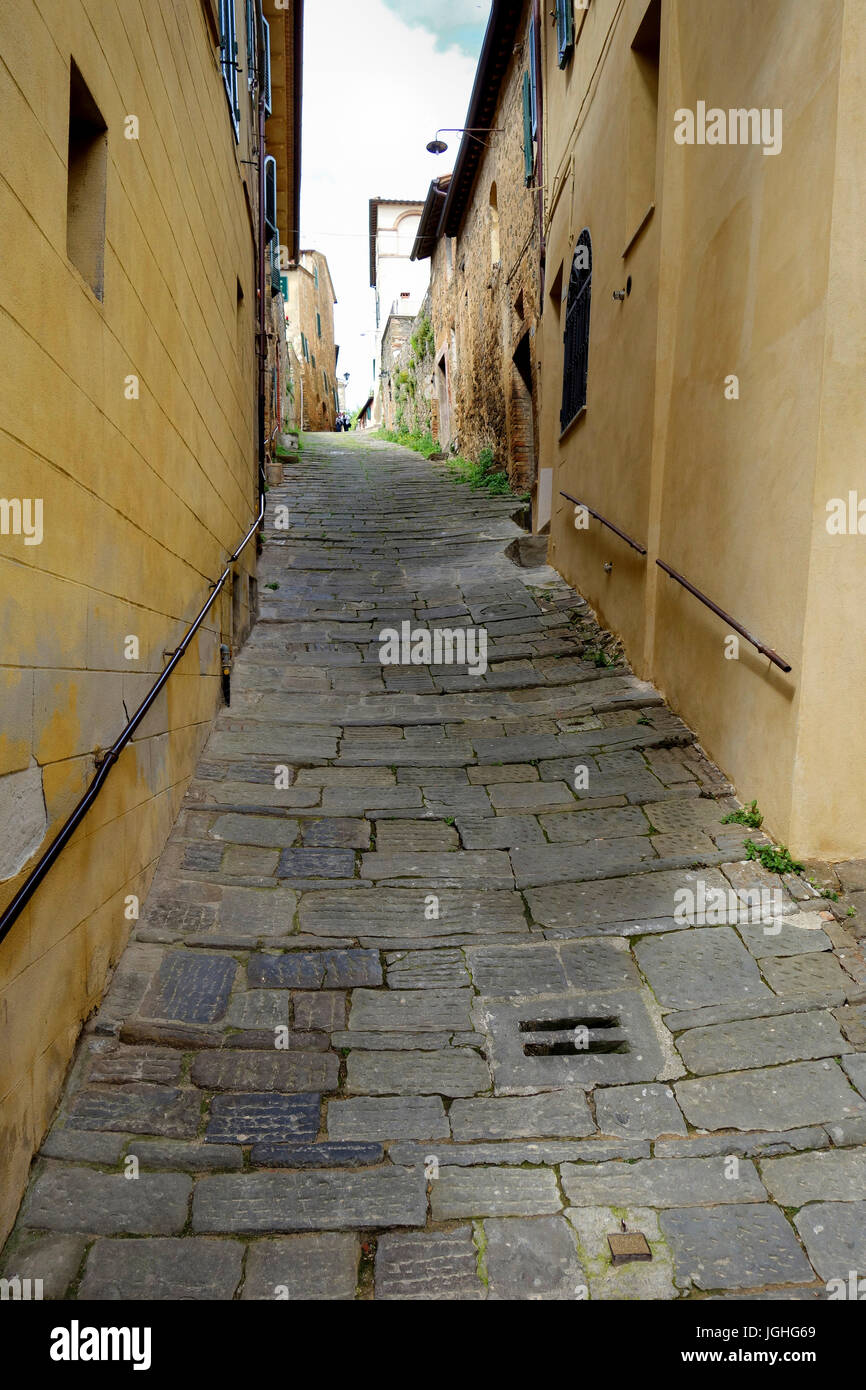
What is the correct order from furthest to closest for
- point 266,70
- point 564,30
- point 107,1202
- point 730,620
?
point 266,70 → point 564,30 → point 730,620 → point 107,1202

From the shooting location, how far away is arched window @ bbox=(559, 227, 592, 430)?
26.0 feet

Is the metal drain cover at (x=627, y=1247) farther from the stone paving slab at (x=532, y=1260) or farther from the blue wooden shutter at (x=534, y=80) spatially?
the blue wooden shutter at (x=534, y=80)

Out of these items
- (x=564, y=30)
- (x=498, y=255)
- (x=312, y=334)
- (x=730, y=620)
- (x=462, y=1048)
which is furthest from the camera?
(x=312, y=334)

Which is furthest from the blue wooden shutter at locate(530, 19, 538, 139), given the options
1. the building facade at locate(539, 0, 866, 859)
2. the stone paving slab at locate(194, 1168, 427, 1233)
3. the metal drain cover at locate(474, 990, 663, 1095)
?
the stone paving slab at locate(194, 1168, 427, 1233)

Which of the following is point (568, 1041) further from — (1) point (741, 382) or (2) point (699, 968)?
(1) point (741, 382)

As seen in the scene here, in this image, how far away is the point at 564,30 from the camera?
8602 mm

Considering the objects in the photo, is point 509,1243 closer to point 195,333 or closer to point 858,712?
point 858,712

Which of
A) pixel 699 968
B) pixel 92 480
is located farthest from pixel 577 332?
pixel 699 968

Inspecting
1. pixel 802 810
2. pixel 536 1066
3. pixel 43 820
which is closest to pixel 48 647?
pixel 43 820

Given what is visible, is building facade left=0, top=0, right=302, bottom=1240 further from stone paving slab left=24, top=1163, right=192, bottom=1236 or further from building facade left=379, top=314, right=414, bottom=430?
building facade left=379, top=314, right=414, bottom=430

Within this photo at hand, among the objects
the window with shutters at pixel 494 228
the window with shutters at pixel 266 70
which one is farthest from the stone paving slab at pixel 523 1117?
the window with shutters at pixel 494 228

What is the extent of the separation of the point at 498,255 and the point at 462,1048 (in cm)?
1419
